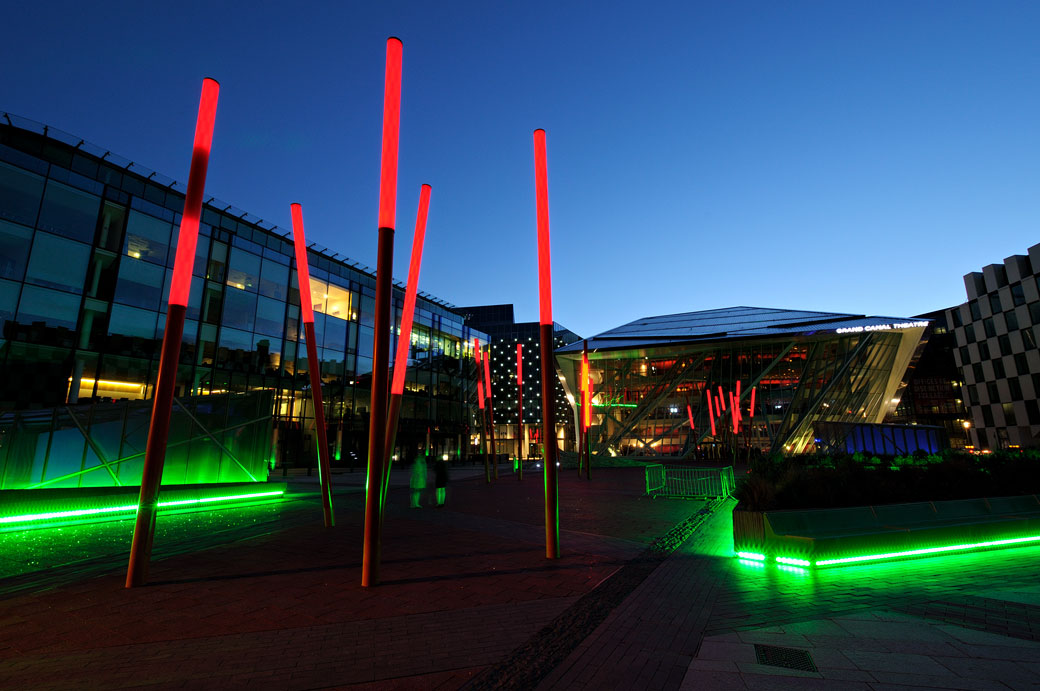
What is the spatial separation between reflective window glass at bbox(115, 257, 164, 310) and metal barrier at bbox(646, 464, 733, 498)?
2691cm

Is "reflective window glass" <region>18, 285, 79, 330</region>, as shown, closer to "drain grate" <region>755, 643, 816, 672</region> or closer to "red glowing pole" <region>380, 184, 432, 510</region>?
"red glowing pole" <region>380, 184, 432, 510</region>

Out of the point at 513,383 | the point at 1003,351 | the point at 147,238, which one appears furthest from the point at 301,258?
the point at 513,383

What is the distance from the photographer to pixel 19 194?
23000 millimetres

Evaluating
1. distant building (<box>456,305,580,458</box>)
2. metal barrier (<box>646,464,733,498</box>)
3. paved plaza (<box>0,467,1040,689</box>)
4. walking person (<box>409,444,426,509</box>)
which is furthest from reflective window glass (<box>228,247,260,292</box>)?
distant building (<box>456,305,580,458</box>)

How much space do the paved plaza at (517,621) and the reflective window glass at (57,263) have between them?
73.1 feet

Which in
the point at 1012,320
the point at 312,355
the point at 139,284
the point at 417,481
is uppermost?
the point at 1012,320

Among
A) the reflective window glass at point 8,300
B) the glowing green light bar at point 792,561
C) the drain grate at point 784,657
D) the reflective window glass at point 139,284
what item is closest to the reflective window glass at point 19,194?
the reflective window glass at point 8,300

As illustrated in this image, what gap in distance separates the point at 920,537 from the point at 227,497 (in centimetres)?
1870

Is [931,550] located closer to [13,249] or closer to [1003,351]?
[13,249]

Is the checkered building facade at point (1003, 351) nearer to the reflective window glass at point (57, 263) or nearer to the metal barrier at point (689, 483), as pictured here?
the metal barrier at point (689, 483)

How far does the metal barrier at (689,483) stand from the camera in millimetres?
17266

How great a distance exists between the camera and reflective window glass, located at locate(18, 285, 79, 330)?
2284 cm

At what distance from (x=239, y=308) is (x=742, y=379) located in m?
39.4

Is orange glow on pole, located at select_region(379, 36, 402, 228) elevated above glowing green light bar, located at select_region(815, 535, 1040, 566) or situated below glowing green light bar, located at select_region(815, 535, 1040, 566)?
above
